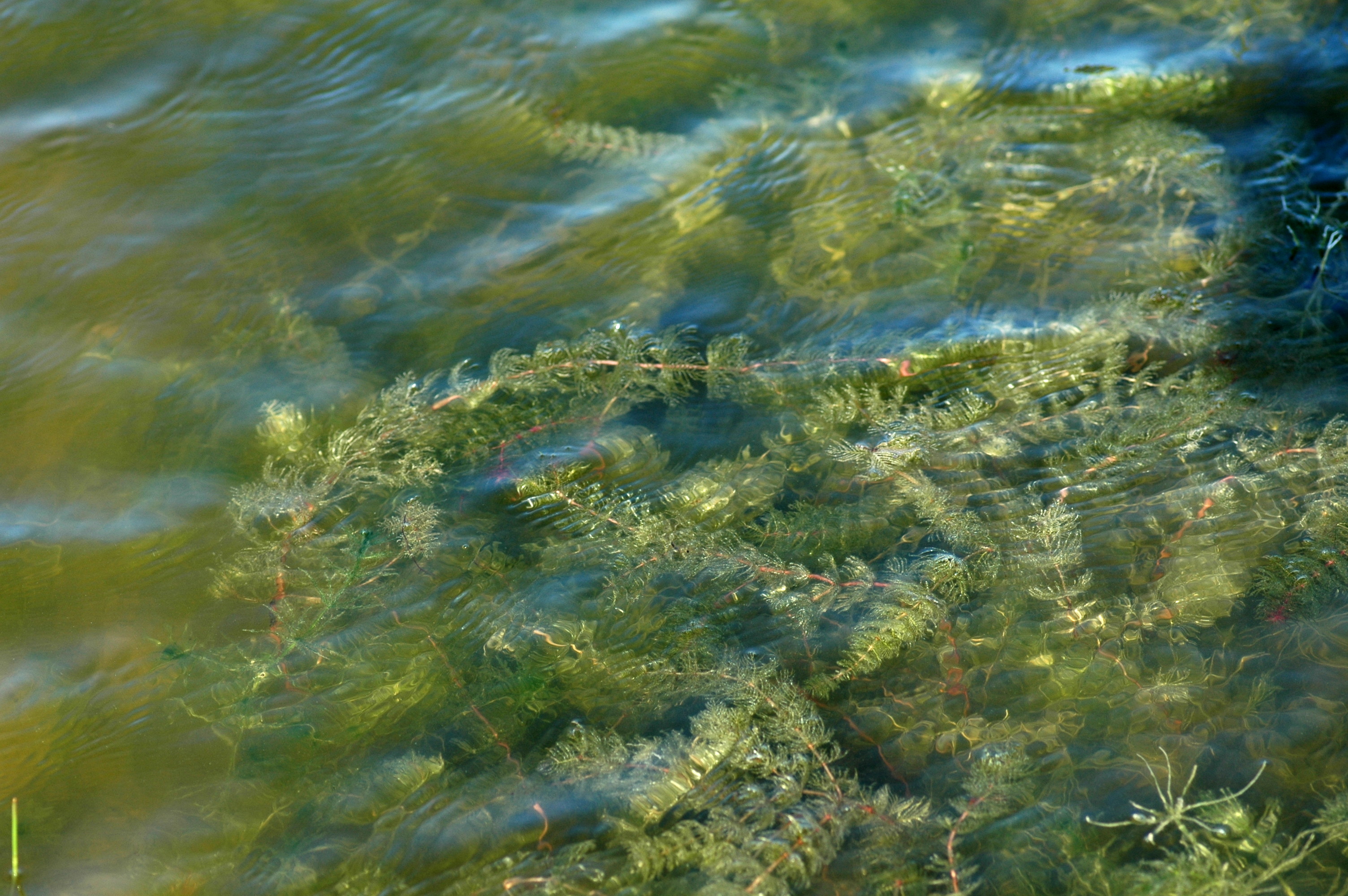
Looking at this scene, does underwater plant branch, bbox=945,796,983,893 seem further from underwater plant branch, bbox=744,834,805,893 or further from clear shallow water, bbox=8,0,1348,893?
underwater plant branch, bbox=744,834,805,893

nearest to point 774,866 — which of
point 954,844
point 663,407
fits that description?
point 954,844

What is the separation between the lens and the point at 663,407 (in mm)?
2977

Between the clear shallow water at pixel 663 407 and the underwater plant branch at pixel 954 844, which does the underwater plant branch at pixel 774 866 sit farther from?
the underwater plant branch at pixel 954 844

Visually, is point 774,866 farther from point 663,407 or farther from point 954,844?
point 663,407

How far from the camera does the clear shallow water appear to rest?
2.20 metres

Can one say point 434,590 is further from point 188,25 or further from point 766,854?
point 188,25

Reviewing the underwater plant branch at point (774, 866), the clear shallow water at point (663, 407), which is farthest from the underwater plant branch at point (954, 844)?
the underwater plant branch at point (774, 866)

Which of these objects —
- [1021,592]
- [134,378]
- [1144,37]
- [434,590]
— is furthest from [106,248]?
[1144,37]

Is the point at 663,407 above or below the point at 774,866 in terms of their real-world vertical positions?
above

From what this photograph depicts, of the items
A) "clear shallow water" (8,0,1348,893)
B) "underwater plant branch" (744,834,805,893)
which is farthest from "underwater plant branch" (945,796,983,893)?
"underwater plant branch" (744,834,805,893)

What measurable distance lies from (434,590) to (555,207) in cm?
179

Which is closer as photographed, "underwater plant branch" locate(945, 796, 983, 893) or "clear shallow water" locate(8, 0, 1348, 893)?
"underwater plant branch" locate(945, 796, 983, 893)

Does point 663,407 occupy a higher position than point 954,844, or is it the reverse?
point 663,407

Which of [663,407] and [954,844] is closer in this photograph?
[954,844]
